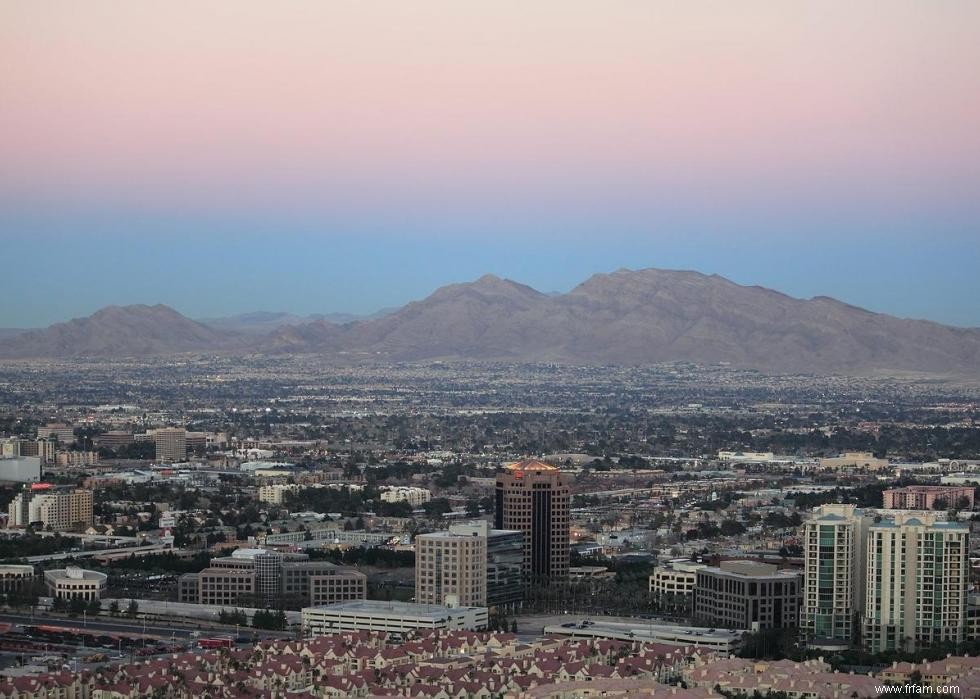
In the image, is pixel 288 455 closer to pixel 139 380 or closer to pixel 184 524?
pixel 184 524

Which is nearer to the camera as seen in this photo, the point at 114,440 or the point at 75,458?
the point at 75,458

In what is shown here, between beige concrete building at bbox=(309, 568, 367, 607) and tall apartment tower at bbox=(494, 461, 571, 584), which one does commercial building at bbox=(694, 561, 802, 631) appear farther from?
beige concrete building at bbox=(309, 568, 367, 607)

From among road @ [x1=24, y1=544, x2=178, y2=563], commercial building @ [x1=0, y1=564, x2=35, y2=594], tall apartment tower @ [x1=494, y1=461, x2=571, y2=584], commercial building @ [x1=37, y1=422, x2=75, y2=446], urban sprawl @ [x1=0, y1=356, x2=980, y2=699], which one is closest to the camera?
urban sprawl @ [x1=0, y1=356, x2=980, y2=699]

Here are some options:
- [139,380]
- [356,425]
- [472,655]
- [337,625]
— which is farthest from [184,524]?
[139,380]

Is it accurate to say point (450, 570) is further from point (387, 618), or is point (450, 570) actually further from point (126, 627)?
point (126, 627)

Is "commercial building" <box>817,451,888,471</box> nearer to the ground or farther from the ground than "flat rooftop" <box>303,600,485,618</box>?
farther from the ground

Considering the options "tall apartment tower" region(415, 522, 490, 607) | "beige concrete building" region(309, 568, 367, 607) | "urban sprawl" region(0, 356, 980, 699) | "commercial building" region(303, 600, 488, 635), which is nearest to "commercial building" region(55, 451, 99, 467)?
"urban sprawl" region(0, 356, 980, 699)

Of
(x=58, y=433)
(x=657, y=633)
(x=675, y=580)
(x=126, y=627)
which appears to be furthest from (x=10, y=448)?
(x=657, y=633)
